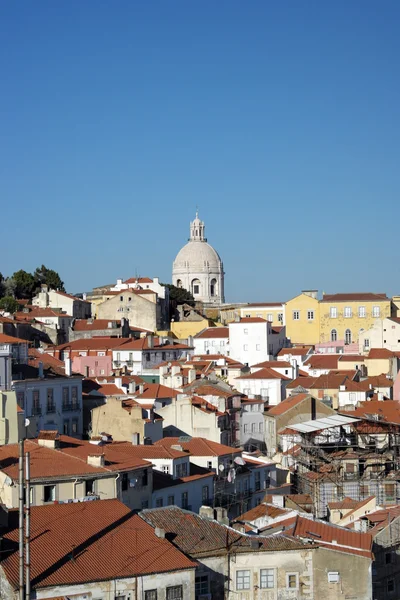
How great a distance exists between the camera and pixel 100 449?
1367 inches

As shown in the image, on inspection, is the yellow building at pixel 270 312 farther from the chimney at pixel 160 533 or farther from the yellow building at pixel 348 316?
the chimney at pixel 160 533

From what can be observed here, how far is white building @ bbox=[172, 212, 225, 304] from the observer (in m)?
162

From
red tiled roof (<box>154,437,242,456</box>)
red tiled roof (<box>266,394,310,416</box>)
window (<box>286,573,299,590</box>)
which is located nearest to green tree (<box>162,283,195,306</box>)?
red tiled roof (<box>266,394,310,416</box>)

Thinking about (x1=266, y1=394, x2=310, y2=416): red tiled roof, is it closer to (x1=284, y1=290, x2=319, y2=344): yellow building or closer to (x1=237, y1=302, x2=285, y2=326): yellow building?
(x1=284, y1=290, x2=319, y2=344): yellow building

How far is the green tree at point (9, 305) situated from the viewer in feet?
325

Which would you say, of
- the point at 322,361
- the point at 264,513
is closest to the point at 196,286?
the point at 322,361

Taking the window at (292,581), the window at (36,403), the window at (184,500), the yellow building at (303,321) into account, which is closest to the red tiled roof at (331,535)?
the window at (292,581)

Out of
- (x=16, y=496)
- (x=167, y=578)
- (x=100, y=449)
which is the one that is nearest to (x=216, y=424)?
(x=100, y=449)

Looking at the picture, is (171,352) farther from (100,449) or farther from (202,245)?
(202,245)

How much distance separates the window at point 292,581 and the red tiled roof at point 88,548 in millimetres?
2634

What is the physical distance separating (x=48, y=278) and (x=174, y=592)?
96.4 meters

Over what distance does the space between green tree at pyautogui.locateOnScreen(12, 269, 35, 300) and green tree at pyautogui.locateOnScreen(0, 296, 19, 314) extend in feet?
36.8

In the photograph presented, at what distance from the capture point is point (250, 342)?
298 ft

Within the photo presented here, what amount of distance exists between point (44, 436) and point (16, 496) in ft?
19.6
